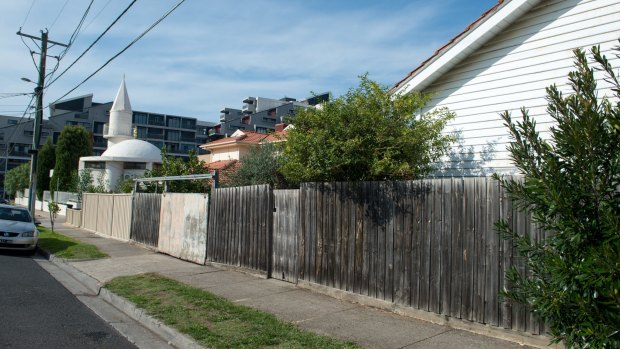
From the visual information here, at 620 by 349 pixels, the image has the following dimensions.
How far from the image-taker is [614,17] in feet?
23.0

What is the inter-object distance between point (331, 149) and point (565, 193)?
4639mm

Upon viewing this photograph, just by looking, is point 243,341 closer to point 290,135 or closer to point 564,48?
point 290,135

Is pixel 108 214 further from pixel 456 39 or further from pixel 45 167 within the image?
pixel 45 167

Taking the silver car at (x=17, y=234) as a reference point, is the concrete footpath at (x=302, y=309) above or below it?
below

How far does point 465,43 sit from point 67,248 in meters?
13.1

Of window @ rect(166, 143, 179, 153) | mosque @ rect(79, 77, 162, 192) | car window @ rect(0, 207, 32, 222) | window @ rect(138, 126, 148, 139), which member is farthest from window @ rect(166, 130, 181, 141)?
car window @ rect(0, 207, 32, 222)

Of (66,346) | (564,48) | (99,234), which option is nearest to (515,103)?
(564,48)

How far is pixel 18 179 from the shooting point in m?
66.4

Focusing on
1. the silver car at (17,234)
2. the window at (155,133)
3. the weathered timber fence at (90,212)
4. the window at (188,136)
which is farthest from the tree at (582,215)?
the window at (188,136)

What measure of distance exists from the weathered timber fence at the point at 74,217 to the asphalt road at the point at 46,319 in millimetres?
16039

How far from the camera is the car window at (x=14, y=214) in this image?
15370 mm

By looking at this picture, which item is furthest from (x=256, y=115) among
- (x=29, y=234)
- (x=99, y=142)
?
(x=29, y=234)

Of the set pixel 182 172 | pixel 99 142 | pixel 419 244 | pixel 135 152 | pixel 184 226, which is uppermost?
pixel 99 142

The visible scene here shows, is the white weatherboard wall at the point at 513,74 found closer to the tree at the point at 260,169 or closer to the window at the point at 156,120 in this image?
the tree at the point at 260,169
